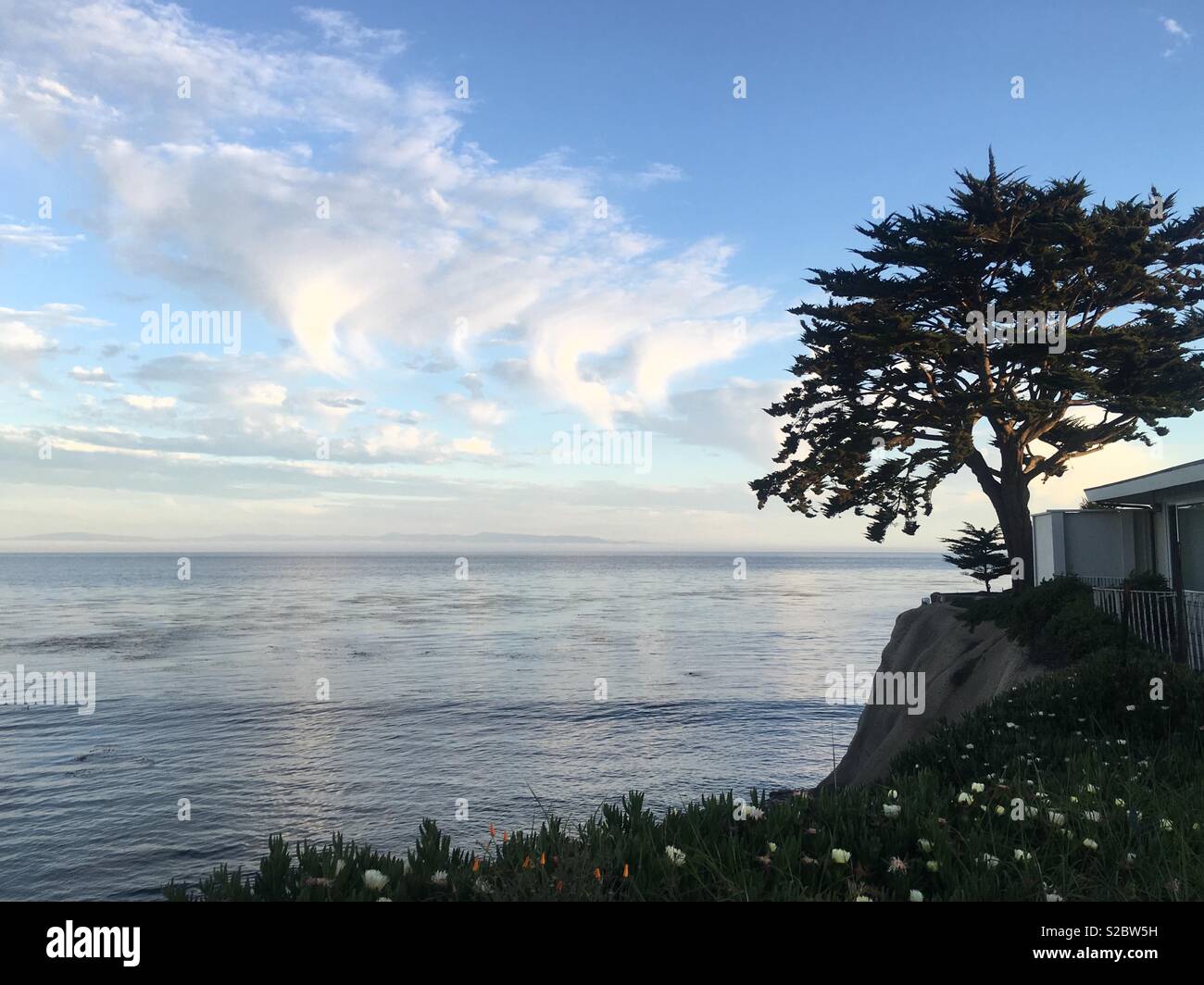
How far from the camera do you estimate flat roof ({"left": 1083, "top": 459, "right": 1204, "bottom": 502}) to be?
587 inches

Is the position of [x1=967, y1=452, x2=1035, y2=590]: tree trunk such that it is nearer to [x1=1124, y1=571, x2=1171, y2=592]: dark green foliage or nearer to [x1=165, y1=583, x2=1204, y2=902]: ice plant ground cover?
[x1=1124, y1=571, x2=1171, y2=592]: dark green foliage

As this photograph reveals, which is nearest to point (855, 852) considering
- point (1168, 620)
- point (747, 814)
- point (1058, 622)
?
point (747, 814)

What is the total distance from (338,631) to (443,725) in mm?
32976

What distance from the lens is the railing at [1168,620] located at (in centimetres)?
1438

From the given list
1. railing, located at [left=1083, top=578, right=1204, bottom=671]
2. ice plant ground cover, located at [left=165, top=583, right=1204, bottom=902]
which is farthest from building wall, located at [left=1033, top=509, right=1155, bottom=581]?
ice plant ground cover, located at [left=165, top=583, right=1204, bottom=902]

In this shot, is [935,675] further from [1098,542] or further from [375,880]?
[375,880]

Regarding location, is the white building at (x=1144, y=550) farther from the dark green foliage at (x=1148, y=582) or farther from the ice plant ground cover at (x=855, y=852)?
the ice plant ground cover at (x=855, y=852)

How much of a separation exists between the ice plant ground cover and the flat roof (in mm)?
8906

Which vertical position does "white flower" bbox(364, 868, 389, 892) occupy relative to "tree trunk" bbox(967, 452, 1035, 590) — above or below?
below

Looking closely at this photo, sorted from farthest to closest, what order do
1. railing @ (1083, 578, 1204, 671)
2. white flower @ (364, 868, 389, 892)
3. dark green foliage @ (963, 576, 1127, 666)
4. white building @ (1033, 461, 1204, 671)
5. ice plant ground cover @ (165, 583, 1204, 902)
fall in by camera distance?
white building @ (1033, 461, 1204, 671)
dark green foliage @ (963, 576, 1127, 666)
railing @ (1083, 578, 1204, 671)
ice plant ground cover @ (165, 583, 1204, 902)
white flower @ (364, 868, 389, 892)

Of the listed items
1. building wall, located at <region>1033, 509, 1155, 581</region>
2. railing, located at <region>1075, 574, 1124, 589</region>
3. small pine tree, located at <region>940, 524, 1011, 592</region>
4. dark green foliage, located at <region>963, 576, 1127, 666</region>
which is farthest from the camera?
small pine tree, located at <region>940, 524, 1011, 592</region>

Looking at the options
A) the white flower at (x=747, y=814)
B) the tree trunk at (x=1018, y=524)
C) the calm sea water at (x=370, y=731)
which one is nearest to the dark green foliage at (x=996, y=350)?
the tree trunk at (x=1018, y=524)

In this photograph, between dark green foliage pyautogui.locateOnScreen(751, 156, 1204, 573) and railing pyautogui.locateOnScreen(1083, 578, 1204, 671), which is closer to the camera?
railing pyautogui.locateOnScreen(1083, 578, 1204, 671)

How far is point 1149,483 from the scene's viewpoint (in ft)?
57.8
